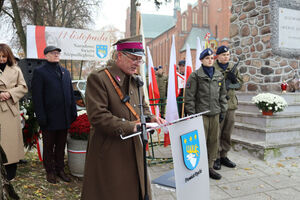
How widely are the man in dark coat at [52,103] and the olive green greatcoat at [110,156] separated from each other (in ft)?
5.59

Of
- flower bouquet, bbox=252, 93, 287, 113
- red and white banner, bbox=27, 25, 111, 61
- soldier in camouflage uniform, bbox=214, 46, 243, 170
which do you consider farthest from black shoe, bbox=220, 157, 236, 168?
red and white banner, bbox=27, 25, 111, 61

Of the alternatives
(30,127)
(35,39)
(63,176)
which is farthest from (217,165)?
(35,39)

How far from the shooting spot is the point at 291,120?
19.5 feet

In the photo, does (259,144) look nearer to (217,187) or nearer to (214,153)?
(214,153)

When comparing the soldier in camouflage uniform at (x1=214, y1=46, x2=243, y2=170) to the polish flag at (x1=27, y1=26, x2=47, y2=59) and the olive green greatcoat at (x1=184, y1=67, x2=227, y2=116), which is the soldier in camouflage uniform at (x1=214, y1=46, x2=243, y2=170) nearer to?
the olive green greatcoat at (x1=184, y1=67, x2=227, y2=116)

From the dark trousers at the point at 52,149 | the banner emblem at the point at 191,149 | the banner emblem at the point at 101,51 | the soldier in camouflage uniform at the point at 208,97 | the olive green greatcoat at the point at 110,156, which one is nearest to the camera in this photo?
the olive green greatcoat at the point at 110,156

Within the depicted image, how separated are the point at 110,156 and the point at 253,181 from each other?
118 inches

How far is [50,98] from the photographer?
3.66m

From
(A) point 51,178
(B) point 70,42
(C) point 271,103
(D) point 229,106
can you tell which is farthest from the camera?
(B) point 70,42

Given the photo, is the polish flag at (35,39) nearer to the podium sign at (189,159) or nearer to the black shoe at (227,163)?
the black shoe at (227,163)

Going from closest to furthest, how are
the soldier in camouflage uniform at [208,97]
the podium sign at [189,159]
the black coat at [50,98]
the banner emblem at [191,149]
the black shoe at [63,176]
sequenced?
the podium sign at [189,159], the banner emblem at [191,149], the black coat at [50,98], the black shoe at [63,176], the soldier in camouflage uniform at [208,97]

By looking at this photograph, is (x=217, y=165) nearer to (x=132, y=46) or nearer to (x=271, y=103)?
(x=271, y=103)

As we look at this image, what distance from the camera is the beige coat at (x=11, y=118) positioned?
12.0 ft

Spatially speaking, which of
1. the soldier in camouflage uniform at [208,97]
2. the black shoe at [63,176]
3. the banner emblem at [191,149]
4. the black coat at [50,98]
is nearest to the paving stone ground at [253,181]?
the soldier in camouflage uniform at [208,97]
